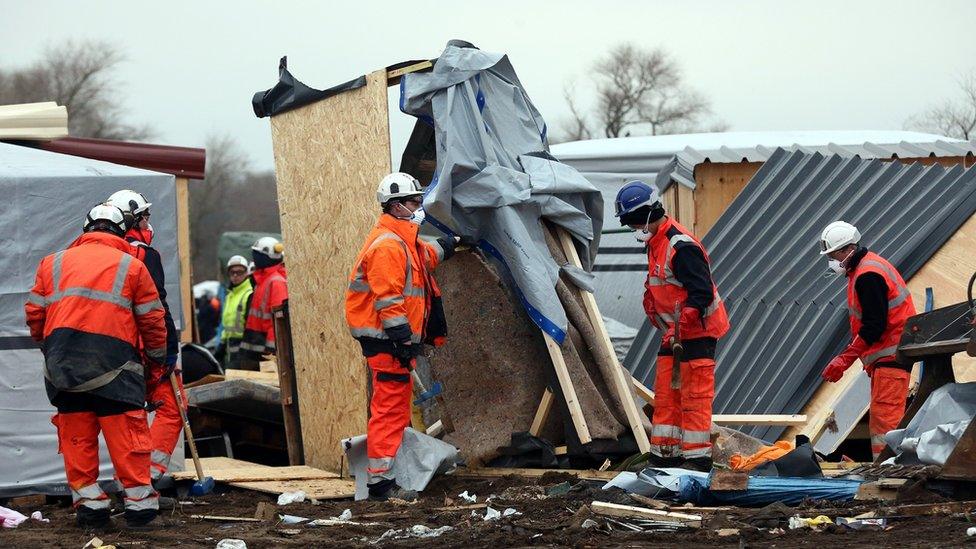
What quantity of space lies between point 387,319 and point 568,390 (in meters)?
1.45

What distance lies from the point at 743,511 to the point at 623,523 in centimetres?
72

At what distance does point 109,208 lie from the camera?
8.26 metres

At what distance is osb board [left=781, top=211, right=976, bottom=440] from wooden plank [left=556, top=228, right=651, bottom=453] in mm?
1926

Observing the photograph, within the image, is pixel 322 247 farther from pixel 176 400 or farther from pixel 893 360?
pixel 893 360

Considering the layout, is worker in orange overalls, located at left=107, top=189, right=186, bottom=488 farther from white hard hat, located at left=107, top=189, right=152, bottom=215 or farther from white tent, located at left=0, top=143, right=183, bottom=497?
white tent, located at left=0, top=143, right=183, bottom=497

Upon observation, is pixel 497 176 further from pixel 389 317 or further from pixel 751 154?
pixel 751 154

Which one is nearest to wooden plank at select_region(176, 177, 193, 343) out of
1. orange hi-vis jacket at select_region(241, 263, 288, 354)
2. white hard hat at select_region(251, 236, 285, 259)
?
orange hi-vis jacket at select_region(241, 263, 288, 354)

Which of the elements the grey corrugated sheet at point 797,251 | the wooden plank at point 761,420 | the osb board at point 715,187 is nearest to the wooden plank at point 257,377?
the grey corrugated sheet at point 797,251

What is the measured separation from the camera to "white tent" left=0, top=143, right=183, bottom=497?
30.9 feet

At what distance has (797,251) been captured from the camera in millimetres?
12820

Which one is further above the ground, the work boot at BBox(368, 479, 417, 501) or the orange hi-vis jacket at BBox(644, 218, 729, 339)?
the orange hi-vis jacket at BBox(644, 218, 729, 339)

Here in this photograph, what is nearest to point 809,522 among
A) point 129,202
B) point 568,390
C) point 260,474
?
point 568,390

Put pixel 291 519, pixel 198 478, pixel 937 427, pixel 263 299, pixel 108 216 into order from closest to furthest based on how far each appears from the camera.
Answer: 1. pixel 937 427
2. pixel 291 519
3. pixel 108 216
4. pixel 198 478
5. pixel 263 299

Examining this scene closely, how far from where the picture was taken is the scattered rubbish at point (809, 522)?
666cm
